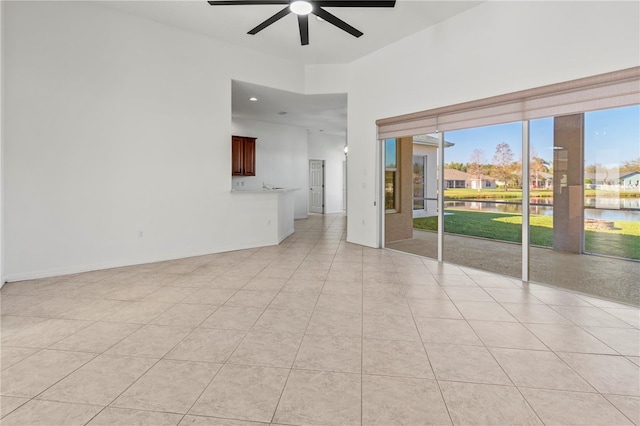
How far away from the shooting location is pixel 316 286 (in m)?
3.67

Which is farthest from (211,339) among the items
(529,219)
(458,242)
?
(458,242)

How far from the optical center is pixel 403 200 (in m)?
6.28

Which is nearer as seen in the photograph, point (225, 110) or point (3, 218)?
point (3, 218)

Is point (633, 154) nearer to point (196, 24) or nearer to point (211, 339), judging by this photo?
point (211, 339)

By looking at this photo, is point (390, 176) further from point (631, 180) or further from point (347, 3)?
point (631, 180)

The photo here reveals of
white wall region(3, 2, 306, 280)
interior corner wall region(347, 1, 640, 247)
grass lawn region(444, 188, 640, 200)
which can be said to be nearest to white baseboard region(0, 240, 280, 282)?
white wall region(3, 2, 306, 280)

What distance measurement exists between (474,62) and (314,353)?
14.0 feet

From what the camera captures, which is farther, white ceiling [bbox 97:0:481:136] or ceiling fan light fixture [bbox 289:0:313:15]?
white ceiling [bbox 97:0:481:136]

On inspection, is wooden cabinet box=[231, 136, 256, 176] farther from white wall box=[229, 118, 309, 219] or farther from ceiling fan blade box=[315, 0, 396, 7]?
ceiling fan blade box=[315, 0, 396, 7]

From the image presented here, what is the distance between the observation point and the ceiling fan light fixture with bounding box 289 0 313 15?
11.6ft

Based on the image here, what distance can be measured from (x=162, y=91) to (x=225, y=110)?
105 centimetres

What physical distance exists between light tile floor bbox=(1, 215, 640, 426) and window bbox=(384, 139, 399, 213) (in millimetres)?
2458

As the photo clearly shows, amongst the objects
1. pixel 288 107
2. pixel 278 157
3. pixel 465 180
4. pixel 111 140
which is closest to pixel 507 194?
pixel 465 180

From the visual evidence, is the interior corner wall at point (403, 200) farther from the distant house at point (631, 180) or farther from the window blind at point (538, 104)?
the distant house at point (631, 180)
